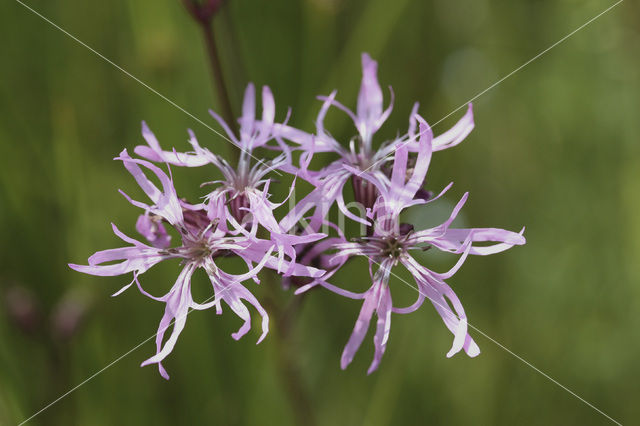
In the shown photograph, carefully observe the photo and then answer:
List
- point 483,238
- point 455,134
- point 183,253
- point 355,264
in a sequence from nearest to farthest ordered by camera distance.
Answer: point 483,238, point 183,253, point 455,134, point 355,264

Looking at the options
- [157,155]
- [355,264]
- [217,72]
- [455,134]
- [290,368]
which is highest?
[217,72]

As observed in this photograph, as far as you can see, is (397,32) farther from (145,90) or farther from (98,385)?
(98,385)

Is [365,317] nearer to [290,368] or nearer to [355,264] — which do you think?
[290,368]

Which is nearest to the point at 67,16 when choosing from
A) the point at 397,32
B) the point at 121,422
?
the point at 397,32

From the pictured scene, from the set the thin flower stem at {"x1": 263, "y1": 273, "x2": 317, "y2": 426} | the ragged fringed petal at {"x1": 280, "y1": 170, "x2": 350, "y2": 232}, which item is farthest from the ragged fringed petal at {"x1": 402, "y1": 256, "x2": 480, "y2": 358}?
the thin flower stem at {"x1": 263, "y1": 273, "x2": 317, "y2": 426}

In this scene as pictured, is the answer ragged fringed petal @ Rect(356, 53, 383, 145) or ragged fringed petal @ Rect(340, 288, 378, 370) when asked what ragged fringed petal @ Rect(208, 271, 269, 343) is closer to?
ragged fringed petal @ Rect(340, 288, 378, 370)

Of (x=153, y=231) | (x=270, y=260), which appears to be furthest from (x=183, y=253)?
(x=270, y=260)

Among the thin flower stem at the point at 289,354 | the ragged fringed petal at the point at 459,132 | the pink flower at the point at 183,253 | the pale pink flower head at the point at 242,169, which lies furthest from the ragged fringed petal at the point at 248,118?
the ragged fringed petal at the point at 459,132

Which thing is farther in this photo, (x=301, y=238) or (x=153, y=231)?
(x=153, y=231)

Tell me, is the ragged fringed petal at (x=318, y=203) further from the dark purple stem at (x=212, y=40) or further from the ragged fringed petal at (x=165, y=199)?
the dark purple stem at (x=212, y=40)
